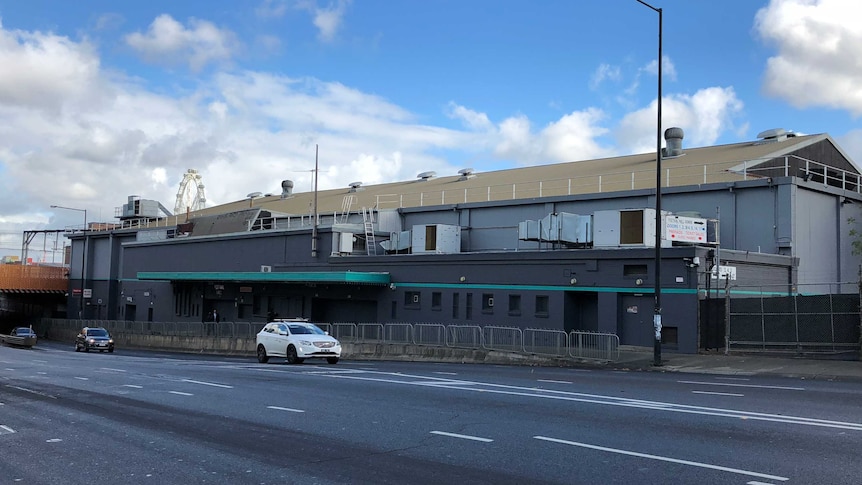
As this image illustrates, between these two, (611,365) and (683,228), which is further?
(683,228)

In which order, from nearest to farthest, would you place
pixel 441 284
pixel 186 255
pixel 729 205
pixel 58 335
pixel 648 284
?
pixel 648 284 → pixel 729 205 → pixel 441 284 → pixel 186 255 → pixel 58 335

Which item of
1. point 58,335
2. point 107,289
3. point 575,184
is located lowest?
point 58,335

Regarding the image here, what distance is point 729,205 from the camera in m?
34.0

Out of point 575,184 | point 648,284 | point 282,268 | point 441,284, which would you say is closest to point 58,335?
point 282,268

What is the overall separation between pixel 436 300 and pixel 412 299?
6.21 ft

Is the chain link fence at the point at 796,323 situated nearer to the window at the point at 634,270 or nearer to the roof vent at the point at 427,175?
the window at the point at 634,270

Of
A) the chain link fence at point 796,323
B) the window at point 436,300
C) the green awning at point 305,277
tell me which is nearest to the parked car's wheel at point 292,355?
the window at point 436,300

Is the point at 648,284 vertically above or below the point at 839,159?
below

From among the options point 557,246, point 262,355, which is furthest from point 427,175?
point 262,355

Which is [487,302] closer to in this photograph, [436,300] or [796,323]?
[436,300]

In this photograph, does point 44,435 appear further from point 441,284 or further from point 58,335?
point 58,335

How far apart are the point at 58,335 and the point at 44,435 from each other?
65.5m

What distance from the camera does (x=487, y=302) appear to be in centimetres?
3625

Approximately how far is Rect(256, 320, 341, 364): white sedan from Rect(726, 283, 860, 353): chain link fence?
46.6ft
